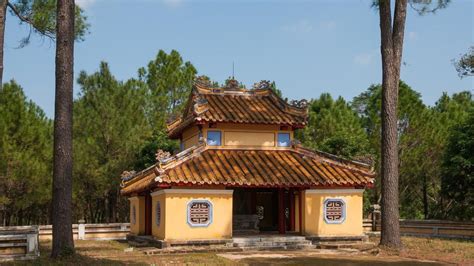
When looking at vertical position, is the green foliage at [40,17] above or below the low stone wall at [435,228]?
above

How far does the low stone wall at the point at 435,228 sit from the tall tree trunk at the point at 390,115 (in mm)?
7412

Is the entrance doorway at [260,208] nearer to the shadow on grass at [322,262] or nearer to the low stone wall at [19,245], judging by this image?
the shadow on grass at [322,262]

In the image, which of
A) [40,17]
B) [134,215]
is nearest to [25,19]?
[40,17]

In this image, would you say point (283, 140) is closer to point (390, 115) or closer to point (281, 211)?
point (281, 211)

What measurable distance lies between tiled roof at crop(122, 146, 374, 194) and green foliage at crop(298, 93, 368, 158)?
12063mm

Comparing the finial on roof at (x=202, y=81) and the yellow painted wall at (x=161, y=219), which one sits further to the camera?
the finial on roof at (x=202, y=81)

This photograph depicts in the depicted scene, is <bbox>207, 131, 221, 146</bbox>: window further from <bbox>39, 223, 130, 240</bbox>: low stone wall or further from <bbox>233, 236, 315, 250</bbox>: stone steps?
<bbox>39, 223, 130, 240</bbox>: low stone wall

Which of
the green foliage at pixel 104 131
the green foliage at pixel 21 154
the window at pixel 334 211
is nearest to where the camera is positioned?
the window at pixel 334 211

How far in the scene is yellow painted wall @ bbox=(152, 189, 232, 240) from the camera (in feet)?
62.6

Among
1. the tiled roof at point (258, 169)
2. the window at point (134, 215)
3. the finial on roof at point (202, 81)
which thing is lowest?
the window at point (134, 215)

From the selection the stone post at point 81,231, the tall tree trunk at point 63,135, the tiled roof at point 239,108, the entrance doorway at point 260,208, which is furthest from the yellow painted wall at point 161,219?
the stone post at point 81,231

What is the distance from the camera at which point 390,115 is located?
60.1 ft

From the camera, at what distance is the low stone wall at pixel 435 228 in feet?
79.3

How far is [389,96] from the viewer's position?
18391 millimetres
